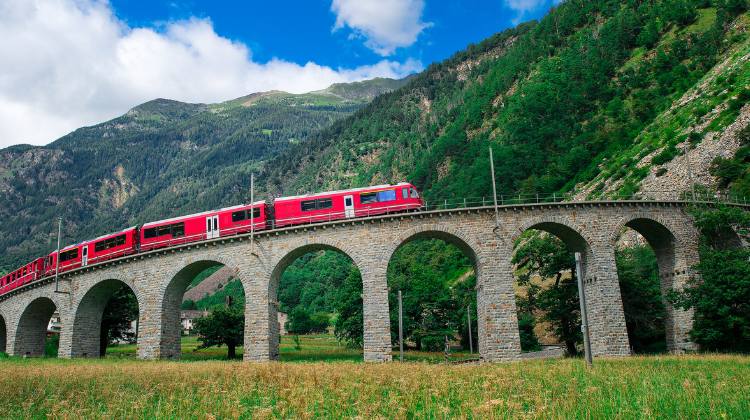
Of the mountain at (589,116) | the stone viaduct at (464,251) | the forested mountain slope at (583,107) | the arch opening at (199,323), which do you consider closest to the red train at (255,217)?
the stone viaduct at (464,251)

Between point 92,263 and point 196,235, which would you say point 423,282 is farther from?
point 92,263

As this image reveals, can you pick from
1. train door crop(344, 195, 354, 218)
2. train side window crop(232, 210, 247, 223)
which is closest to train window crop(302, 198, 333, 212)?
train door crop(344, 195, 354, 218)

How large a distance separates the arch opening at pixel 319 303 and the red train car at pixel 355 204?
2348mm

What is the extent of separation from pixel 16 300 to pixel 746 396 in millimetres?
56460

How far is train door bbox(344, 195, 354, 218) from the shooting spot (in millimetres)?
36406

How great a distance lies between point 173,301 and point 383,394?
29566mm

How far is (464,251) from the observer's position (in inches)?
1455

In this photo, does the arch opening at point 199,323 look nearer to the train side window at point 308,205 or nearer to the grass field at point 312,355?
the grass field at point 312,355

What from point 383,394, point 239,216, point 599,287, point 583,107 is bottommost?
point 383,394

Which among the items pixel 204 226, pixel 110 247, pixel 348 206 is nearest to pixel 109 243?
pixel 110 247

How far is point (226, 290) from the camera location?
5118 inches

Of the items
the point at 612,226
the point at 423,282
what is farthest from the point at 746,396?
the point at 423,282

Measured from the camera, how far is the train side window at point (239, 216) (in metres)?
38.4

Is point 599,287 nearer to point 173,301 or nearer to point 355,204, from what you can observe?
point 355,204
